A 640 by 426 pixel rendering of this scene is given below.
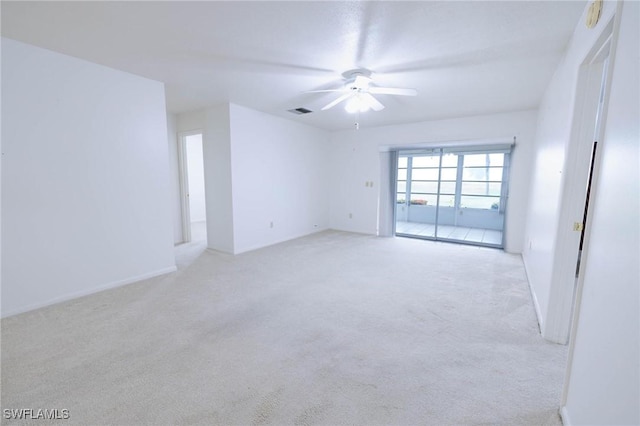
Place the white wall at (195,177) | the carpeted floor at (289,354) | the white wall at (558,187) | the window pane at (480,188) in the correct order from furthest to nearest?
the white wall at (195,177), the window pane at (480,188), the white wall at (558,187), the carpeted floor at (289,354)

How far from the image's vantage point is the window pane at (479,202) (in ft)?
21.7

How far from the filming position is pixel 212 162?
453 cm

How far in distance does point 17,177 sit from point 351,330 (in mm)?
3186

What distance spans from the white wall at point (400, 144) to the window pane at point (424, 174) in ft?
5.73

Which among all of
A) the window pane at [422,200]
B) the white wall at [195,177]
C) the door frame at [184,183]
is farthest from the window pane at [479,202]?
the white wall at [195,177]

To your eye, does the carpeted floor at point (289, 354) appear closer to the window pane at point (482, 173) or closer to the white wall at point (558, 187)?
the white wall at point (558, 187)

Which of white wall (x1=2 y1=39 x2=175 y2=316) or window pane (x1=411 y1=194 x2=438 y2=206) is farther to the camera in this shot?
window pane (x1=411 y1=194 x2=438 y2=206)

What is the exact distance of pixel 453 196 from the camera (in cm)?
701

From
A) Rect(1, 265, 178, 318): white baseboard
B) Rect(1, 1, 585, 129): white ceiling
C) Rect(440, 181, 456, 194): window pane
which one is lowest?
Rect(1, 265, 178, 318): white baseboard

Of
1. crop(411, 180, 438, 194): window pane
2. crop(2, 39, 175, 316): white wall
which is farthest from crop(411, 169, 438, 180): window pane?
crop(2, 39, 175, 316): white wall

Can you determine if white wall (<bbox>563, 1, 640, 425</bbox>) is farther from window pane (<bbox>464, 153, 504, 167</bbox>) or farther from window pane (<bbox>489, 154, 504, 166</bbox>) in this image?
window pane (<bbox>489, 154, 504, 166</bbox>)

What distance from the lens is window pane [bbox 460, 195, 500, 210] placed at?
21.7 ft

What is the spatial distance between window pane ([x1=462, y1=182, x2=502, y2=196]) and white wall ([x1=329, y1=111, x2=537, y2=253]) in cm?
187

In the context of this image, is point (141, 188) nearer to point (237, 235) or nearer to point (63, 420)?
point (237, 235)
